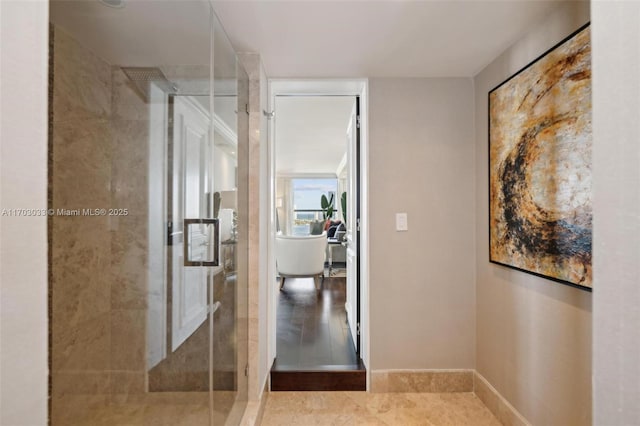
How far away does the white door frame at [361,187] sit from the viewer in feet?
7.25

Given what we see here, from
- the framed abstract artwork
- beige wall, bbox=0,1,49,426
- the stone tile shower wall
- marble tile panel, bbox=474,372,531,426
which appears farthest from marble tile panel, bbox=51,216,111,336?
marble tile panel, bbox=474,372,531,426

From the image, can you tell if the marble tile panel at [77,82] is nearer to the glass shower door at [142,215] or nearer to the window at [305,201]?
the glass shower door at [142,215]

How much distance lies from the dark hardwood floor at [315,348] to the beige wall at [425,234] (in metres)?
0.28

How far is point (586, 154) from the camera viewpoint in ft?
4.17

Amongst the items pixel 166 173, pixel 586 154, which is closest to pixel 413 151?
pixel 586 154

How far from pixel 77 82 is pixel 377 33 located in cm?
144

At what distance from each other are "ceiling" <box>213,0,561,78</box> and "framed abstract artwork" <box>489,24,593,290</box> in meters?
0.27

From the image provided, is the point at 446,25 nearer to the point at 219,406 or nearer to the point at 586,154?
the point at 586,154

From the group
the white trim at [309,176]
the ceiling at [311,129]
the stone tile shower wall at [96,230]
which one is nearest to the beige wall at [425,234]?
the ceiling at [311,129]

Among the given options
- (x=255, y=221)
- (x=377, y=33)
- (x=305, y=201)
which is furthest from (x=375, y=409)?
(x=305, y=201)

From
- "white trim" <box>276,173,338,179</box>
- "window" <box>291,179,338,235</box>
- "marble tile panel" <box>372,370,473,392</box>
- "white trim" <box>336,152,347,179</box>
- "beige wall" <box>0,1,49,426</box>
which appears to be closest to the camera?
"beige wall" <box>0,1,49,426</box>

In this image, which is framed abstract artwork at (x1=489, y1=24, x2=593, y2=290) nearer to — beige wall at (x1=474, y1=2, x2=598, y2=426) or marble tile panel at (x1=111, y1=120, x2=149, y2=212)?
beige wall at (x1=474, y1=2, x2=598, y2=426)

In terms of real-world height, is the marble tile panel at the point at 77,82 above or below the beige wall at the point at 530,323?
above

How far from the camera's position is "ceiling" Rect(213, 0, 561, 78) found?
1465 mm
